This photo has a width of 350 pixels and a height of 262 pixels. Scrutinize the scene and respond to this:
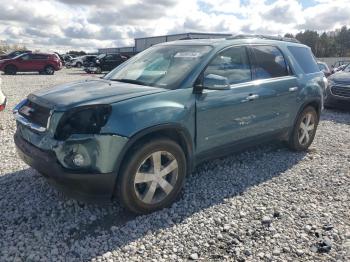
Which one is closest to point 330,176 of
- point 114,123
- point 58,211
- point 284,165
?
point 284,165

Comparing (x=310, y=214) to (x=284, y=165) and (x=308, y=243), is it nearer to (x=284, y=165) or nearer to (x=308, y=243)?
(x=308, y=243)

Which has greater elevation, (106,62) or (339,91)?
(106,62)

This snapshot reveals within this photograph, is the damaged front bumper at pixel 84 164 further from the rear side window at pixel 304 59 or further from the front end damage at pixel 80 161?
the rear side window at pixel 304 59

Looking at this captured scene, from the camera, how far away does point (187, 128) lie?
144 inches

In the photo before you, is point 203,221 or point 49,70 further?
point 49,70

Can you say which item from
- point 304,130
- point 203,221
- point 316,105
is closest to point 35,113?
point 203,221

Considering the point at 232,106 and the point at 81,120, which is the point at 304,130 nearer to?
the point at 232,106

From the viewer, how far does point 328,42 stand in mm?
73375

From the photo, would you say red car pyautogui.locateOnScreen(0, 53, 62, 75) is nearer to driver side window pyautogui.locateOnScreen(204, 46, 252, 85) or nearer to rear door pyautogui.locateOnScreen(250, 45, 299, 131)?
rear door pyautogui.locateOnScreen(250, 45, 299, 131)

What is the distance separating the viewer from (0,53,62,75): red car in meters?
23.3

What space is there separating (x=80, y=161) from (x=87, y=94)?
0.75m

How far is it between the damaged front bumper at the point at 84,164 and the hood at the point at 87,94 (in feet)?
1.15

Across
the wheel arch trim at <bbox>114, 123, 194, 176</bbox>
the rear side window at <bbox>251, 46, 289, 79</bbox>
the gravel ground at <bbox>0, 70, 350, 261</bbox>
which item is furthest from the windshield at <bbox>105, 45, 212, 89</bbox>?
the gravel ground at <bbox>0, 70, 350, 261</bbox>

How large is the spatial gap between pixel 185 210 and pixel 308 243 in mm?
1255
